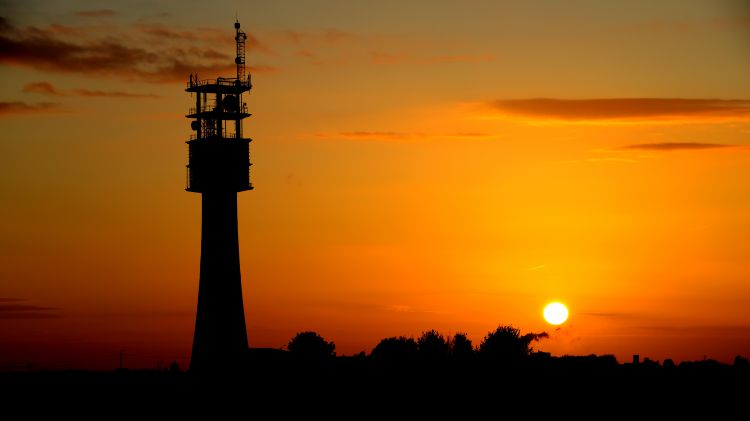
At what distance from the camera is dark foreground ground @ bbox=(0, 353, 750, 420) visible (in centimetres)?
12075

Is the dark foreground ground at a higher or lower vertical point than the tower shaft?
lower

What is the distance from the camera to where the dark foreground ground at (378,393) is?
396ft

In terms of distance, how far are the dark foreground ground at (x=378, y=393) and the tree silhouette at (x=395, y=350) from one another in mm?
29839

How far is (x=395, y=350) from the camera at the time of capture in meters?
180

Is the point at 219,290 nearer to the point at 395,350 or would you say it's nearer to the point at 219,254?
the point at 219,254

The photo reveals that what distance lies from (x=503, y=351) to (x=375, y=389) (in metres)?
51.3

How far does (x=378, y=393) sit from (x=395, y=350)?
5237 cm

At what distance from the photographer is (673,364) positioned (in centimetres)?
16050

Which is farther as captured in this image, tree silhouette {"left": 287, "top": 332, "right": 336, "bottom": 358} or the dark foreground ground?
tree silhouette {"left": 287, "top": 332, "right": 336, "bottom": 358}

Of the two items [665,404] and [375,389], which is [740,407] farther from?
[375,389]

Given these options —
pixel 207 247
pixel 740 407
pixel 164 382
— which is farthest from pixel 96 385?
pixel 740 407

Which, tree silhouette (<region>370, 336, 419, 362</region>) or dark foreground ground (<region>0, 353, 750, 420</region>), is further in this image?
tree silhouette (<region>370, 336, 419, 362</region>)

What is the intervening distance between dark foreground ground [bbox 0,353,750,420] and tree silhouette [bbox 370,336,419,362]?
97.9 feet

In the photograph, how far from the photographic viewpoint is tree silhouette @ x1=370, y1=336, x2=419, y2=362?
17050 centimetres
